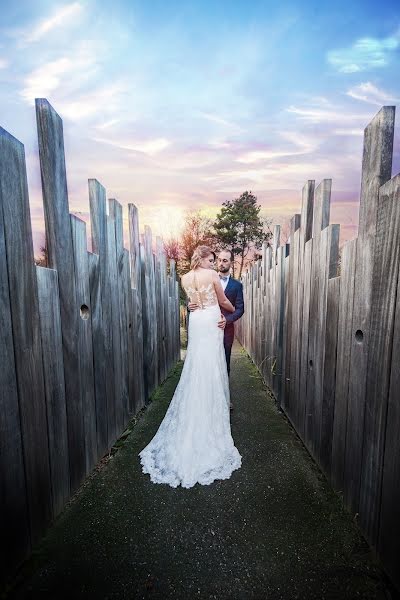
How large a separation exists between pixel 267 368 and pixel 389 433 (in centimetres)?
391

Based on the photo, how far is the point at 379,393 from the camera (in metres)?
1.72

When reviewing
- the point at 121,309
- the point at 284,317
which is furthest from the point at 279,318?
the point at 121,309

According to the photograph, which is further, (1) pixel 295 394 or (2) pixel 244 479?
(1) pixel 295 394

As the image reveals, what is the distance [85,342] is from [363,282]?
215 centimetres

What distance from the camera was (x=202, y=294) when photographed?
337 cm

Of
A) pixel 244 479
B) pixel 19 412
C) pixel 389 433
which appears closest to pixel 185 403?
pixel 244 479

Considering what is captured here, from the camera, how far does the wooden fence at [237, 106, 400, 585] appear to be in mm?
1612

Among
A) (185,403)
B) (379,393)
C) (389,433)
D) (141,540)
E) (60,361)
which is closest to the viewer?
(389,433)

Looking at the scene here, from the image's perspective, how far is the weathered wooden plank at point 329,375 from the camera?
2.39 metres

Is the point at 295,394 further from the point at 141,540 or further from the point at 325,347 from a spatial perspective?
the point at 141,540

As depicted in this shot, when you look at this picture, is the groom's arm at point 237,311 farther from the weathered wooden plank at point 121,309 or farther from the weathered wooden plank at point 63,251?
the weathered wooden plank at point 63,251

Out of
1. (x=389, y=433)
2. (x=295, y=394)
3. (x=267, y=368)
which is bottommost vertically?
Result: (x=267, y=368)

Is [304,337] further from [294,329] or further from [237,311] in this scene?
[237,311]

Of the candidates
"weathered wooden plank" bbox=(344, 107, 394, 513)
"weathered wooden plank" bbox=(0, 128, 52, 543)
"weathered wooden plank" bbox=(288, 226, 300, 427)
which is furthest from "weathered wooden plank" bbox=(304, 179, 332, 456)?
"weathered wooden plank" bbox=(0, 128, 52, 543)
